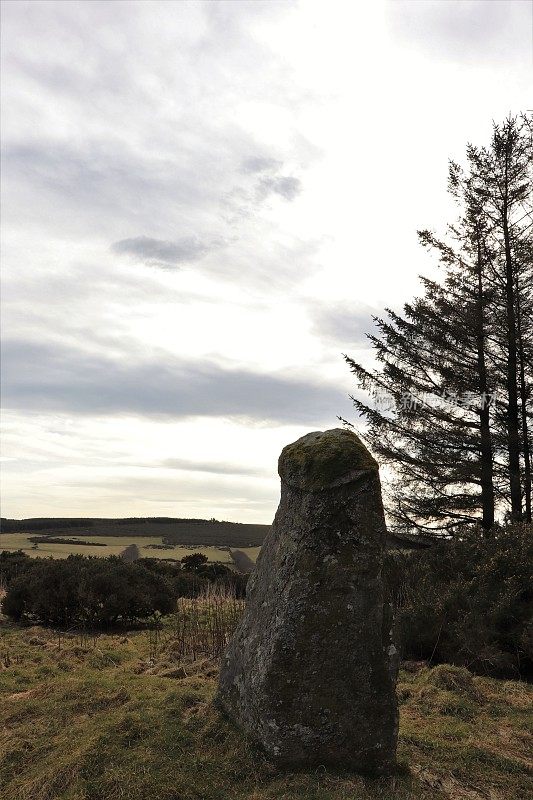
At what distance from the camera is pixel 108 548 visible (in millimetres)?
36812

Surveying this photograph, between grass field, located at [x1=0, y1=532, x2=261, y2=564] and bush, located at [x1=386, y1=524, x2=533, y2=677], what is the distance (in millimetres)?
21301

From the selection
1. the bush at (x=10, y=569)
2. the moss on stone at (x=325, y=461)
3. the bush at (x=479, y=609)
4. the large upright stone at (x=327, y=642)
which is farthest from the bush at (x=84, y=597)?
the moss on stone at (x=325, y=461)

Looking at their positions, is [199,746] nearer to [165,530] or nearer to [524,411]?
[524,411]

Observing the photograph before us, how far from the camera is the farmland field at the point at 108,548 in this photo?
33469mm

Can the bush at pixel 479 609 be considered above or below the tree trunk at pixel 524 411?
below

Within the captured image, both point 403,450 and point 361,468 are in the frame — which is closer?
point 361,468

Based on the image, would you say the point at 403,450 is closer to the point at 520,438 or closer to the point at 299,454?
the point at 520,438

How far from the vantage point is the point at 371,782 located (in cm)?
483

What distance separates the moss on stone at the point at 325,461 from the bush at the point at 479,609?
4210 millimetres

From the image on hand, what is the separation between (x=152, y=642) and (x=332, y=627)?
7.57 meters

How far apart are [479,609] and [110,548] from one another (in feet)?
102

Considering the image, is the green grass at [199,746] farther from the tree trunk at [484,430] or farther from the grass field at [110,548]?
the grass field at [110,548]

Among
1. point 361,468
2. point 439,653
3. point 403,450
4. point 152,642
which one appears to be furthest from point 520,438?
point 361,468

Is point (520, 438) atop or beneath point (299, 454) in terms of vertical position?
atop
